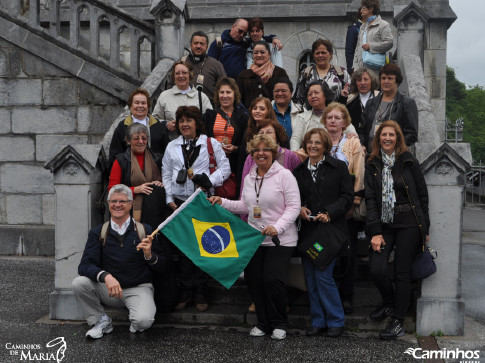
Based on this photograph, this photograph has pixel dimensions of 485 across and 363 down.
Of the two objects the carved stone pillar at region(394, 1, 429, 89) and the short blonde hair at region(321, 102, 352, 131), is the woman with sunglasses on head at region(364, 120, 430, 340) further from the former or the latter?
the carved stone pillar at region(394, 1, 429, 89)

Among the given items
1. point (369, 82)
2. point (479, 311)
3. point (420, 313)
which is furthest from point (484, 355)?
point (369, 82)

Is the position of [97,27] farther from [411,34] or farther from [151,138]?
[411,34]

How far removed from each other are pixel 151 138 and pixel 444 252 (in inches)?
127

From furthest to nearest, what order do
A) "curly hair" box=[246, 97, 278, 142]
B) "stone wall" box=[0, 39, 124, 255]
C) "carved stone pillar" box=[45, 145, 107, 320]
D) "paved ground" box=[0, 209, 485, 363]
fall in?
"stone wall" box=[0, 39, 124, 255] < "carved stone pillar" box=[45, 145, 107, 320] < "curly hair" box=[246, 97, 278, 142] < "paved ground" box=[0, 209, 485, 363]

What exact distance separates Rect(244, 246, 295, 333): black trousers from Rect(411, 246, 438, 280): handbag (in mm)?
1163

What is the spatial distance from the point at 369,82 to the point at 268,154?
201cm

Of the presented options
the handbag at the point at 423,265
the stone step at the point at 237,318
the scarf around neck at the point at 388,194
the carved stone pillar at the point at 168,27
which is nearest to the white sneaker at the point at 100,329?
the stone step at the point at 237,318

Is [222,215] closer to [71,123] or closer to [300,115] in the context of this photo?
[300,115]

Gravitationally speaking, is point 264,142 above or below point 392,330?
above

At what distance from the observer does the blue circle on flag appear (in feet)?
20.0

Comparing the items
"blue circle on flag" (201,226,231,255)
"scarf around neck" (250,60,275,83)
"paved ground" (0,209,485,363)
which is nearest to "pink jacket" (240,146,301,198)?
"blue circle on flag" (201,226,231,255)

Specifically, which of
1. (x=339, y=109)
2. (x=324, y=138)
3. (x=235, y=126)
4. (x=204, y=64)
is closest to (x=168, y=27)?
(x=204, y=64)

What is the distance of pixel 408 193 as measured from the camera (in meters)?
5.95

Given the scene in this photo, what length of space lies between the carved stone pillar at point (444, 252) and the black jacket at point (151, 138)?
2.75 meters
